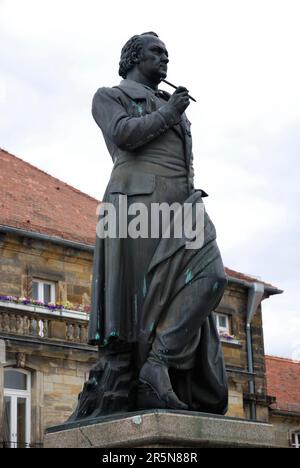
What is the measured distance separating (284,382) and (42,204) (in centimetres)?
1122

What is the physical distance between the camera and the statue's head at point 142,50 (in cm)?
684

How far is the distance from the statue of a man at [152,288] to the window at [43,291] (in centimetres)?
2027

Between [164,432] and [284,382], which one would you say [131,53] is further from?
[284,382]

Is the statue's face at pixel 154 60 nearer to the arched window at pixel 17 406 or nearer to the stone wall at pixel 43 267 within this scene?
the arched window at pixel 17 406

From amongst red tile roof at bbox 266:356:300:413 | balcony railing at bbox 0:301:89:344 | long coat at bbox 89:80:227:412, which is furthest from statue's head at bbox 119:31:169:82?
red tile roof at bbox 266:356:300:413

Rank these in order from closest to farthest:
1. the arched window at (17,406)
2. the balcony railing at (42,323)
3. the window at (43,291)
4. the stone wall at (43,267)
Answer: the arched window at (17,406), the balcony railing at (42,323), the stone wall at (43,267), the window at (43,291)

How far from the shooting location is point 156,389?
19.6ft

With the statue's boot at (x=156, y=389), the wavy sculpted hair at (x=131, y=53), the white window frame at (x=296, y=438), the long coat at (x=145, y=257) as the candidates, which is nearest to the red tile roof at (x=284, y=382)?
the white window frame at (x=296, y=438)

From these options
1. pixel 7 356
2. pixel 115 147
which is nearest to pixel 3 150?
pixel 7 356

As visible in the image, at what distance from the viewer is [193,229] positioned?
20.9ft

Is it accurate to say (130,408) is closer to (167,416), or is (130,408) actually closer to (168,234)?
(167,416)

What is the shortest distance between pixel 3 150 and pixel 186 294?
80.9ft

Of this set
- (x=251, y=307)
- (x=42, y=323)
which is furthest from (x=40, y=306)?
(x=251, y=307)

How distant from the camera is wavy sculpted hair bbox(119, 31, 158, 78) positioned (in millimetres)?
6859
